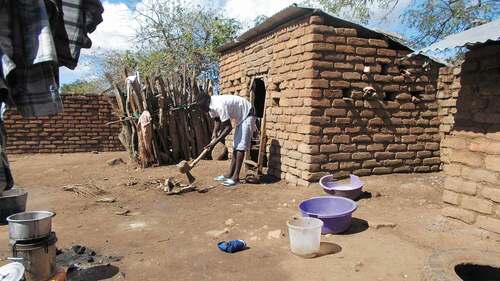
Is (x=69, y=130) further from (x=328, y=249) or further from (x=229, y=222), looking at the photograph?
(x=328, y=249)

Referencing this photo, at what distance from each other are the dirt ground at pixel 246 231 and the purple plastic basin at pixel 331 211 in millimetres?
112

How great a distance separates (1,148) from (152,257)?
7.42 ft

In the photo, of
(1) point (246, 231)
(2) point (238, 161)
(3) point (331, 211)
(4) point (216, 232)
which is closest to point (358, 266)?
(3) point (331, 211)

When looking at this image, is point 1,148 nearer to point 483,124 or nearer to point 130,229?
point 130,229

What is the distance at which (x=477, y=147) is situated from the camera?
12.9 feet

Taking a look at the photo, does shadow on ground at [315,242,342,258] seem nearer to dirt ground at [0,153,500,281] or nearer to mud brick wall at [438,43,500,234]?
dirt ground at [0,153,500,281]

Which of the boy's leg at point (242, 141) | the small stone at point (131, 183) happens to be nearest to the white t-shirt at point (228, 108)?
the boy's leg at point (242, 141)

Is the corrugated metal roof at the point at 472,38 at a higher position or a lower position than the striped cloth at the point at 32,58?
higher

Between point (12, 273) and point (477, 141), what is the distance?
398cm

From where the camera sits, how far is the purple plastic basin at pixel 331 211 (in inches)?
161

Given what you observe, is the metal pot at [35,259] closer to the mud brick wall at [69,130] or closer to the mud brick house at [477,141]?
the mud brick house at [477,141]

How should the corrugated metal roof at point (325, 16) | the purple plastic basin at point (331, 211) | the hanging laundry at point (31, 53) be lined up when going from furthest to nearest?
the corrugated metal roof at point (325, 16), the purple plastic basin at point (331, 211), the hanging laundry at point (31, 53)

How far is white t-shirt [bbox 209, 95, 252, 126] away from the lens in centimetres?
668

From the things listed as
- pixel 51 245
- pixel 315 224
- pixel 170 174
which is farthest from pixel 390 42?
pixel 51 245
